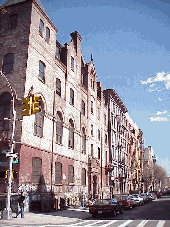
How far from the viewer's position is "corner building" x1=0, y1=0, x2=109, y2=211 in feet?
67.9

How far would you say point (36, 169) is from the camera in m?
21.9

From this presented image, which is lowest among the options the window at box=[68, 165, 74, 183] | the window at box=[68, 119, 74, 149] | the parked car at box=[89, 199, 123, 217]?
the parked car at box=[89, 199, 123, 217]

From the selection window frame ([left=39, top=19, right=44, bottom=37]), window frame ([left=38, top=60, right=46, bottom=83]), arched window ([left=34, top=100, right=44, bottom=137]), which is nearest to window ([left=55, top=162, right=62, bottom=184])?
arched window ([left=34, top=100, right=44, bottom=137])

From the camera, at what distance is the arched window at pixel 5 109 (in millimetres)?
20903

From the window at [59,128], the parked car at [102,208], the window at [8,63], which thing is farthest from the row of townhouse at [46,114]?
the parked car at [102,208]

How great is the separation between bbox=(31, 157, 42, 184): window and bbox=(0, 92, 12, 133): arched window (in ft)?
12.0

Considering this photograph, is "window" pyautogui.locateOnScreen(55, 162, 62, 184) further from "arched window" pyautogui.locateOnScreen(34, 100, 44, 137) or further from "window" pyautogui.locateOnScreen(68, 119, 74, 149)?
"arched window" pyautogui.locateOnScreen(34, 100, 44, 137)

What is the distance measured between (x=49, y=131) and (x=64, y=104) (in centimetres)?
487

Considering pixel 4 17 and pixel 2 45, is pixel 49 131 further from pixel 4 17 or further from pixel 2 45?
pixel 4 17

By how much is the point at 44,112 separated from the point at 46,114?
33 cm

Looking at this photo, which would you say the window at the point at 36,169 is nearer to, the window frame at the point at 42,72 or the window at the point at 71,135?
the window at the point at 71,135

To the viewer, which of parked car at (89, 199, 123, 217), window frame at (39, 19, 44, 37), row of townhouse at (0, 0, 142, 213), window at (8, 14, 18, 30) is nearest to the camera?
parked car at (89, 199, 123, 217)

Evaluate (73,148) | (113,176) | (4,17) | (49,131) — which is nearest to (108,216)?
(49,131)

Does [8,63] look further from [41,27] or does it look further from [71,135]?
[71,135]
